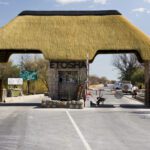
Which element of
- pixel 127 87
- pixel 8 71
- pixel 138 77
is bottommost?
pixel 127 87

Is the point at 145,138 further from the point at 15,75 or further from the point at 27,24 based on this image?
the point at 15,75

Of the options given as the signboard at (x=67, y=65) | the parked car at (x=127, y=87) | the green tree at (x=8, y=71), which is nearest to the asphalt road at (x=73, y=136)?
the signboard at (x=67, y=65)

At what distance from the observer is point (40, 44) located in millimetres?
41719

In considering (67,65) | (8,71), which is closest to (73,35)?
(67,65)

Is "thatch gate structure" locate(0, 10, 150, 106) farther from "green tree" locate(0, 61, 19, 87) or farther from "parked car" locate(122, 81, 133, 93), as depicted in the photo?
"green tree" locate(0, 61, 19, 87)

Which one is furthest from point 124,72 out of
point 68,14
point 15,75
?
point 68,14

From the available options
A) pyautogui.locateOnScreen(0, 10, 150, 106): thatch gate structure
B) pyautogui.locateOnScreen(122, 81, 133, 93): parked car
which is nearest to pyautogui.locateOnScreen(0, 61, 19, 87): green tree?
pyautogui.locateOnScreen(122, 81, 133, 93): parked car

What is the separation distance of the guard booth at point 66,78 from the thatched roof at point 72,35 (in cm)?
159

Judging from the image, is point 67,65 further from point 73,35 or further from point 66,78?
point 73,35

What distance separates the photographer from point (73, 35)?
4297 cm

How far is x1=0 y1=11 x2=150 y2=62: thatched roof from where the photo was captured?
1630 inches

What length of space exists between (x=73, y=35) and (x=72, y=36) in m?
0.17

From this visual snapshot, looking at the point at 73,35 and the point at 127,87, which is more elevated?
the point at 73,35

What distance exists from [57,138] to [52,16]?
29157mm
